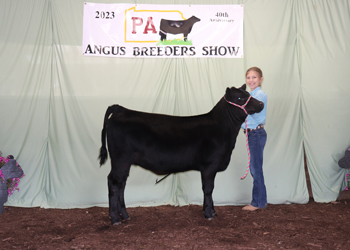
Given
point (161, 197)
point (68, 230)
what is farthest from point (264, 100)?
point (68, 230)

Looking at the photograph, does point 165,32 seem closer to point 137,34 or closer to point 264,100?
point 137,34

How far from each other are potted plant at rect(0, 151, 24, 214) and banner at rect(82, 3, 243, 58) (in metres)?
1.92

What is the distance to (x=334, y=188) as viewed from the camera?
499 centimetres

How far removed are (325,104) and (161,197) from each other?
9.57 feet

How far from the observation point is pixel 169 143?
388 cm

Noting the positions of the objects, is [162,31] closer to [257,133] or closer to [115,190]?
[257,133]

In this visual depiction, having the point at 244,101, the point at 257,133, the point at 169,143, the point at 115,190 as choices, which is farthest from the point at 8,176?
the point at 257,133

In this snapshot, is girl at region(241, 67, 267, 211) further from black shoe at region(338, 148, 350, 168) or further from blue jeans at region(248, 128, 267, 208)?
black shoe at region(338, 148, 350, 168)

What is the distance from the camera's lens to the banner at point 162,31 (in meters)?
4.80

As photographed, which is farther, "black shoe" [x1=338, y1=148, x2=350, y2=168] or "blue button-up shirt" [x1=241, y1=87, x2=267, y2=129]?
"black shoe" [x1=338, y1=148, x2=350, y2=168]

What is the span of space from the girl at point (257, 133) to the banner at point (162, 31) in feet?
2.26

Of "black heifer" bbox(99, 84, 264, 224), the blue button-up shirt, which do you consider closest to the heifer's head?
"black heifer" bbox(99, 84, 264, 224)

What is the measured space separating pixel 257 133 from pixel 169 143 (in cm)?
129

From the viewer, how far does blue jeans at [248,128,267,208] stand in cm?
438
